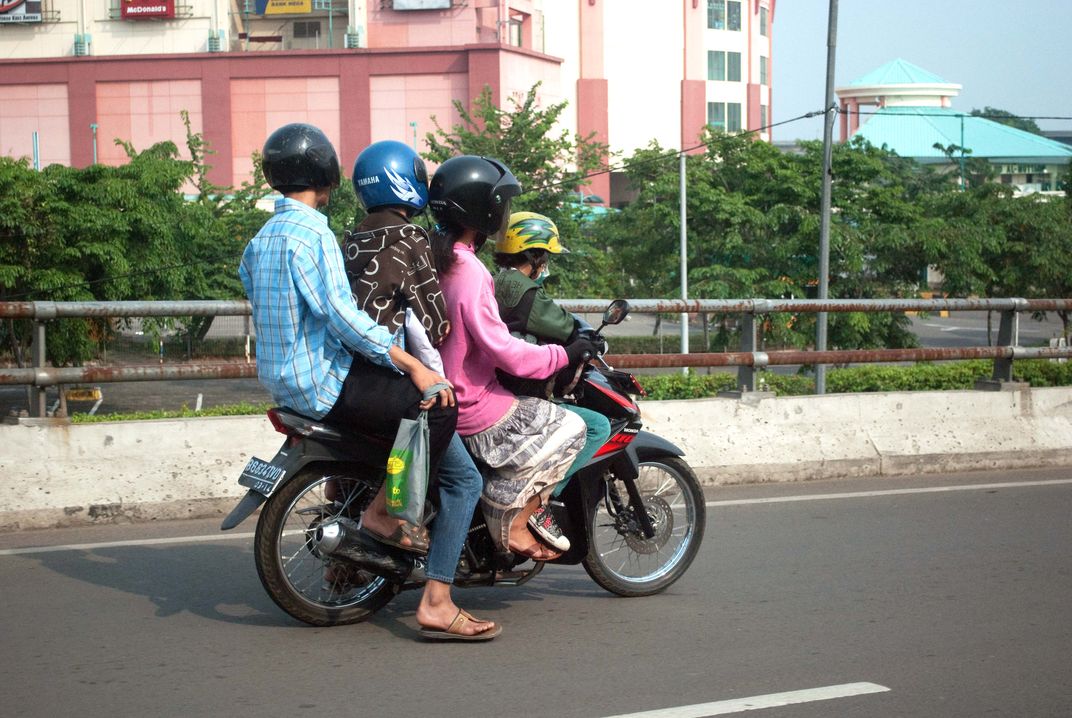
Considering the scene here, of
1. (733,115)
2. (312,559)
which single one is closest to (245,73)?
(733,115)

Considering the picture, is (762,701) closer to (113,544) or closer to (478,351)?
(478,351)

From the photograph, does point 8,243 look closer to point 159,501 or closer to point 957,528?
point 159,501

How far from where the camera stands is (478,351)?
500 cm

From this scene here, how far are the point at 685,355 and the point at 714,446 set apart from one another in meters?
0.65

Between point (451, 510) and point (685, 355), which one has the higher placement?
point (685, 355)

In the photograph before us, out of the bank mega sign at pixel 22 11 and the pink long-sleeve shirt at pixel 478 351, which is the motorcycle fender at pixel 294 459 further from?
the bank mega sign at pixel 22 11

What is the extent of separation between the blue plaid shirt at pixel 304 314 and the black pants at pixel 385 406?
0.18ft

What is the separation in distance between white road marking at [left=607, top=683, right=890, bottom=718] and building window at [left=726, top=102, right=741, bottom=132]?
244 feet

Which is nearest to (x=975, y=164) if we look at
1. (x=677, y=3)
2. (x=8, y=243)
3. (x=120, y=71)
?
(x=677, y=3)

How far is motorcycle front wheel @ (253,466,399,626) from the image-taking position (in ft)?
15.9

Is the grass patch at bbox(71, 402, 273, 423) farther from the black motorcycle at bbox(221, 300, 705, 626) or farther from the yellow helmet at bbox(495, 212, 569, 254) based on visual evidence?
the yellow helmet at bbox(495, 212, 569, 254)

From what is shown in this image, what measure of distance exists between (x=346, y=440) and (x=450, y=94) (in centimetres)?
5232

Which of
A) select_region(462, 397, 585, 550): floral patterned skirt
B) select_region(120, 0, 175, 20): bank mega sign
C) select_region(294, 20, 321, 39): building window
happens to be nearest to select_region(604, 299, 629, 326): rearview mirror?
select_region(462, 397, 585, 550): floral patterned skirt

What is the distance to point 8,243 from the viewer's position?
21250mm
